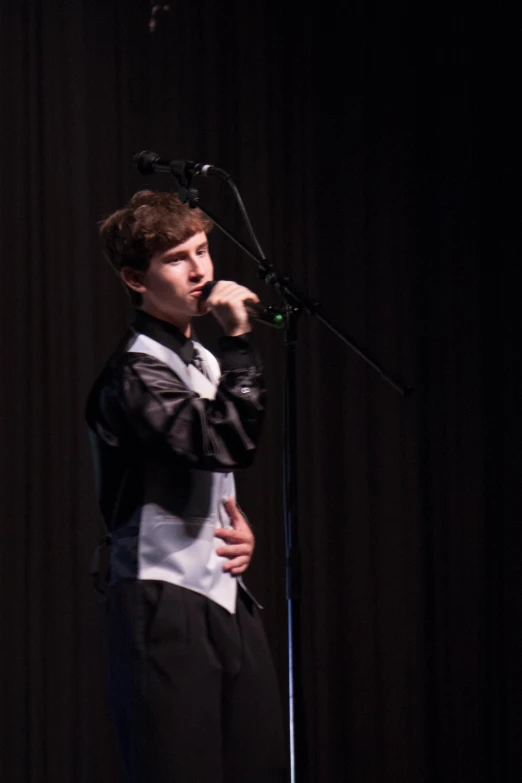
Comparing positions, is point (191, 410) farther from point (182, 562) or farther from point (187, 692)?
point (187, 692)

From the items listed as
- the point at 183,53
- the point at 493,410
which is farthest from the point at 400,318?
the point at 183,53

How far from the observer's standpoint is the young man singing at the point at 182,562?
5.35 feet

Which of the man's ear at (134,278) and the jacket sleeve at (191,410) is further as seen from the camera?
the man's ear at (134,278)

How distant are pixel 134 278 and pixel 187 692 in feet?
2.48

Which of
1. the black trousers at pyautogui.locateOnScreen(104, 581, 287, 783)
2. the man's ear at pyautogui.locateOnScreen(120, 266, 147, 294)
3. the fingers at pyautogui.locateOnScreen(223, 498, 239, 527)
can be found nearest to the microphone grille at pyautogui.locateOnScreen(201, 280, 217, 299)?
the man's ear at pyautogui.locateOnScreen(120, 266, 147, 294)

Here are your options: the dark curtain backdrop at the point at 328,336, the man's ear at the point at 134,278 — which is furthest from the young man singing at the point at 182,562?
the dark curtain backdrop at the point at 328,336

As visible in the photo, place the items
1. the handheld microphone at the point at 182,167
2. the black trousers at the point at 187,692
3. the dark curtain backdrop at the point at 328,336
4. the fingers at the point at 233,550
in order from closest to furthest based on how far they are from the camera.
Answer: the black trousers at the point at 187,692, the fingers at the point at 233,550, the handheld microphone at the point at 182,167, the dark curtain backdrop at the point at 328,336

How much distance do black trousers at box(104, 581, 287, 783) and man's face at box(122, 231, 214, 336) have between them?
50 cm

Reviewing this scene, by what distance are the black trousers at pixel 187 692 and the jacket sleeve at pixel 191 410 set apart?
0.23m

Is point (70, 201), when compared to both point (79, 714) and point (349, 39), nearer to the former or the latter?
point (349, 39)

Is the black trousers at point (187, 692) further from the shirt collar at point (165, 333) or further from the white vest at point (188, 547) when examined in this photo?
the shirt collar at point (165, 333)

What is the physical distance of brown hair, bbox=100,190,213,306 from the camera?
6.19 ft

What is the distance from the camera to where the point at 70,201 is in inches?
111

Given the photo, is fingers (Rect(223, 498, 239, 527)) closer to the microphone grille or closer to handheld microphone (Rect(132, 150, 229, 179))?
the microphone grille
